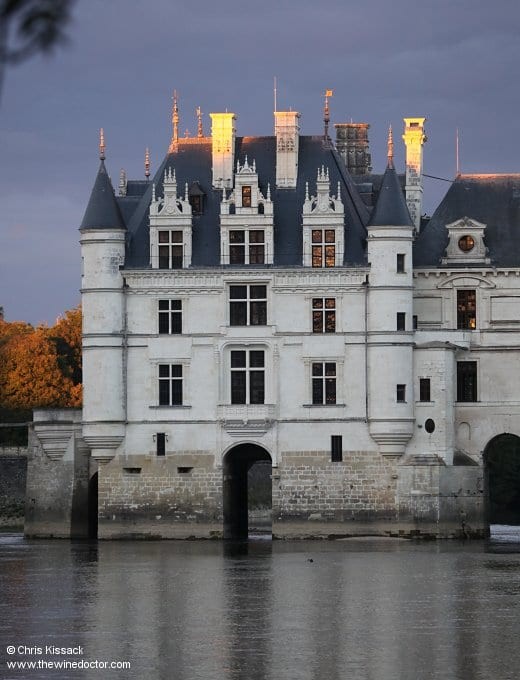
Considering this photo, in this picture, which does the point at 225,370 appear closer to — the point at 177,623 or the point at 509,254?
the point at 509,254

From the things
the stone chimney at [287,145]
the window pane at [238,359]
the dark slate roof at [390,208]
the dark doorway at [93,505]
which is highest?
the stone chimney at [287,145]

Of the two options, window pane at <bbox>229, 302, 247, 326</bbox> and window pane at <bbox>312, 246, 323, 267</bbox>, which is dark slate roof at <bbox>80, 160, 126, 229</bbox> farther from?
window pane at <bbox>312, 246, 323, 267</bbox>

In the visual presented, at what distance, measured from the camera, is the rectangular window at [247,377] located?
185ft

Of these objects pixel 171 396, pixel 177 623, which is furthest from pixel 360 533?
pixel 177 623

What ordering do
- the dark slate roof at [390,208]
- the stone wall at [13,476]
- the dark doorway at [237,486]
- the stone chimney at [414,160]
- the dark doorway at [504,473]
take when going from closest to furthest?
the dark slate roof at [390,208] < the dark doorway at [237,486] < the stone chimney at [414,160] < the stone wall at [13,476] < the dark doorway at [504,473]

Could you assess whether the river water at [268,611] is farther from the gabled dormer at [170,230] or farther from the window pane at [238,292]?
Answer: the gabled dormer at [170,230]

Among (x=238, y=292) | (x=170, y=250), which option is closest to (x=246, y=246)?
(x=238, y=292)

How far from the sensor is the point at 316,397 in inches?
2216

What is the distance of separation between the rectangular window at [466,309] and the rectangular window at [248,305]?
6.24 m

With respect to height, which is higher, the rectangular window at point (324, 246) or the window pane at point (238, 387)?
the rectangular window at point (324, 246)

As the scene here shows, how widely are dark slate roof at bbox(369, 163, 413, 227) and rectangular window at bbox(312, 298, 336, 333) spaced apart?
276cm

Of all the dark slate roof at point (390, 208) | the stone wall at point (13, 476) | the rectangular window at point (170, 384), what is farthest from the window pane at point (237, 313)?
the stone wall at point (13, 476)

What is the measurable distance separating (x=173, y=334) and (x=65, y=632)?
26568mm

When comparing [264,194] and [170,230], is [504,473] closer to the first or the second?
[264,194]
